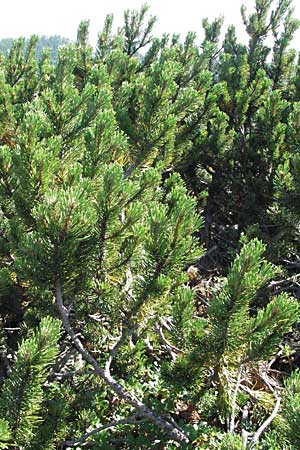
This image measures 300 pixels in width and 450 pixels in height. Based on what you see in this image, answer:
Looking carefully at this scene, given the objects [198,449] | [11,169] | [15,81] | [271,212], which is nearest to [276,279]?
[271,212]

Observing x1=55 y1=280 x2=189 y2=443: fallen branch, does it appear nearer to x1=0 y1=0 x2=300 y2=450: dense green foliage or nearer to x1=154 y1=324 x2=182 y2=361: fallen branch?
x1=0 y1=0 x2=300 y2=450: dense green foliage

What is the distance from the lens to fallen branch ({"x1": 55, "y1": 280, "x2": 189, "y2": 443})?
1776 millimetres

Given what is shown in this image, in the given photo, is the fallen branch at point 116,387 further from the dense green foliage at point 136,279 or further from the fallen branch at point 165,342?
the fallen branch at point 165,342

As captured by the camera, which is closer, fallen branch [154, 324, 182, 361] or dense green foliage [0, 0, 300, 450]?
dense green foliage [0, 0, 300, 450]

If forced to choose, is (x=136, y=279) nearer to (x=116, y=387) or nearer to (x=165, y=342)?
(x=116, y=387)

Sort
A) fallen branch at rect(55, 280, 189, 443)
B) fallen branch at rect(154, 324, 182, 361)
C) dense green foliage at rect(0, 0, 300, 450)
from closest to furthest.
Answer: dense green foliage at rect(0, 0, 300, 450), fallen branch at rect(55, 280, 189, 443), fallen branch at rect(154, 324, 182, 361)

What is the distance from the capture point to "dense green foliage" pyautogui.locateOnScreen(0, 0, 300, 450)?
5.19 feet

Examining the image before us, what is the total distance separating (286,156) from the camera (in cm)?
327

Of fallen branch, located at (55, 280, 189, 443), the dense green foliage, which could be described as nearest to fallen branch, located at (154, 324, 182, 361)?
the dense green foliage

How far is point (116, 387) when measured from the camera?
6.07 feet

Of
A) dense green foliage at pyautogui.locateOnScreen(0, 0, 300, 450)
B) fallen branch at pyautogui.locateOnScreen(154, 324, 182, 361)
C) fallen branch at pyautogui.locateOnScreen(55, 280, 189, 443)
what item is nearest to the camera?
dense green foliage at pyautogui.locateOnScreen(0, 0, 300, 450)

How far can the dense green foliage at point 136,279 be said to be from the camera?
1.58m

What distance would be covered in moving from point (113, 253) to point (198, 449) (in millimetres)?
891

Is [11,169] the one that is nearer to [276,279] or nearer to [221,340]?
[221,340]
